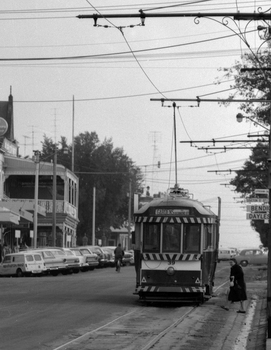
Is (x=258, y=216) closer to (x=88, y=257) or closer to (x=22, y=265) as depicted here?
(x=22, y=265)

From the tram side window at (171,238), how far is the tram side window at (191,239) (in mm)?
202

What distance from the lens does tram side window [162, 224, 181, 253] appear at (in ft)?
82.9

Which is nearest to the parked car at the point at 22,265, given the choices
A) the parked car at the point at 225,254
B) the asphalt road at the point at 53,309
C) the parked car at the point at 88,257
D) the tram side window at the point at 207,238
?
the parked car at the point at 88,257

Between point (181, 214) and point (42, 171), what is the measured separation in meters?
53.1

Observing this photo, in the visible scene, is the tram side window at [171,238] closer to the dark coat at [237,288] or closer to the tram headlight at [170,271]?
the tram headlight at [170,271]

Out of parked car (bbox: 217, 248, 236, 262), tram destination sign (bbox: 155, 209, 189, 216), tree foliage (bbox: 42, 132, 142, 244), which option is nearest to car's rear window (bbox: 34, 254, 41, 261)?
tram destination sign (bbox: 155, 209, 189, 216)

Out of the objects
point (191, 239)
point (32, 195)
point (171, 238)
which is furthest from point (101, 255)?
point (191, 239)

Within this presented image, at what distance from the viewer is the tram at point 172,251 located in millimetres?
24938

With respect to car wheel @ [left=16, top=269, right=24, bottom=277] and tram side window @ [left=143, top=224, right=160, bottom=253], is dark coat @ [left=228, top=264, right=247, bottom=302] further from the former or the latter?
car wheel @ [left=16, top=269, right=24, bottom=277]

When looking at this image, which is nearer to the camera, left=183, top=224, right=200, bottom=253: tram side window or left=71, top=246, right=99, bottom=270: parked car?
left=183, top=224, right=200, bottom=253: tram side window

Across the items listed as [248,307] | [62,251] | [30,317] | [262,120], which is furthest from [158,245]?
[262,120]

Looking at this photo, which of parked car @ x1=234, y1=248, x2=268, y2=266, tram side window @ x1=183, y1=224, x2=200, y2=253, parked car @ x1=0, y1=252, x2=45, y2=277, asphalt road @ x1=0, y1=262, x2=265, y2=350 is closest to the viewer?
asphalt road @ x1=0, y1=262, x2=265, y2=350

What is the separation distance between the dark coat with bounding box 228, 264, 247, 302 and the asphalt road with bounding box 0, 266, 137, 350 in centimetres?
289

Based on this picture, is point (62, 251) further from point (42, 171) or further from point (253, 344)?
point (253, 344)
